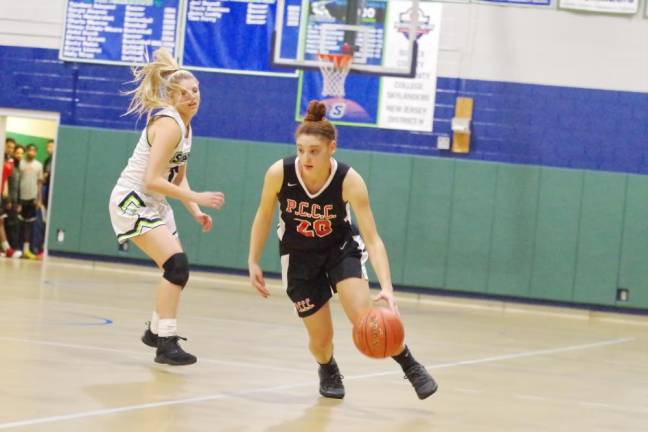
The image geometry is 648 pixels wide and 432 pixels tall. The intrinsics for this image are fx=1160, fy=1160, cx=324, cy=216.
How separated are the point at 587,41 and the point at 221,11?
16.3 ft

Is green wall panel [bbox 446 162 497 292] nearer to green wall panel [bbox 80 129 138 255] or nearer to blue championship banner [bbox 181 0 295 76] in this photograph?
blue championship banner [bbox 181 0 295 76]

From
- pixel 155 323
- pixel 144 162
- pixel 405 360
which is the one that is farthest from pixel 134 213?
pixel 405 360

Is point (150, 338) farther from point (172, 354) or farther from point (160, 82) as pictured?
point (160, 82)

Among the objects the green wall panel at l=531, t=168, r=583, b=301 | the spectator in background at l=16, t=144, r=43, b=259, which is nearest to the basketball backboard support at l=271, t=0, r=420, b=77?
the green wall panel at l=531, t=168, r=583, b=301

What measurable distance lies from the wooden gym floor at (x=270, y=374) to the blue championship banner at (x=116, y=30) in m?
5.21

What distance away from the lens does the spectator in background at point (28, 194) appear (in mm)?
16375

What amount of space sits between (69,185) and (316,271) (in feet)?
37.6

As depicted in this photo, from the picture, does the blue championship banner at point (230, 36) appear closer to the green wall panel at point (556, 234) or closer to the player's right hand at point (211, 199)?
the green wall panel at point (556, 234)

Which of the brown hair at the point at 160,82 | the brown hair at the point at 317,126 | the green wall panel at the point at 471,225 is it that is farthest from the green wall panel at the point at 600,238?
the brown hair at the point at 317,126

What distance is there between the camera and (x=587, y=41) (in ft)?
49.1

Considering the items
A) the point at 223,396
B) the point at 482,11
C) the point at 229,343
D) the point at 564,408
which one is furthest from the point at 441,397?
the point at 482,11

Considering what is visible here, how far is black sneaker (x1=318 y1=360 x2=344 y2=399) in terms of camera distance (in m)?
5.64

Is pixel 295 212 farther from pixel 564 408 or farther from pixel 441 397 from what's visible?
pixel 564 408

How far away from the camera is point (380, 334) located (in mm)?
5148
